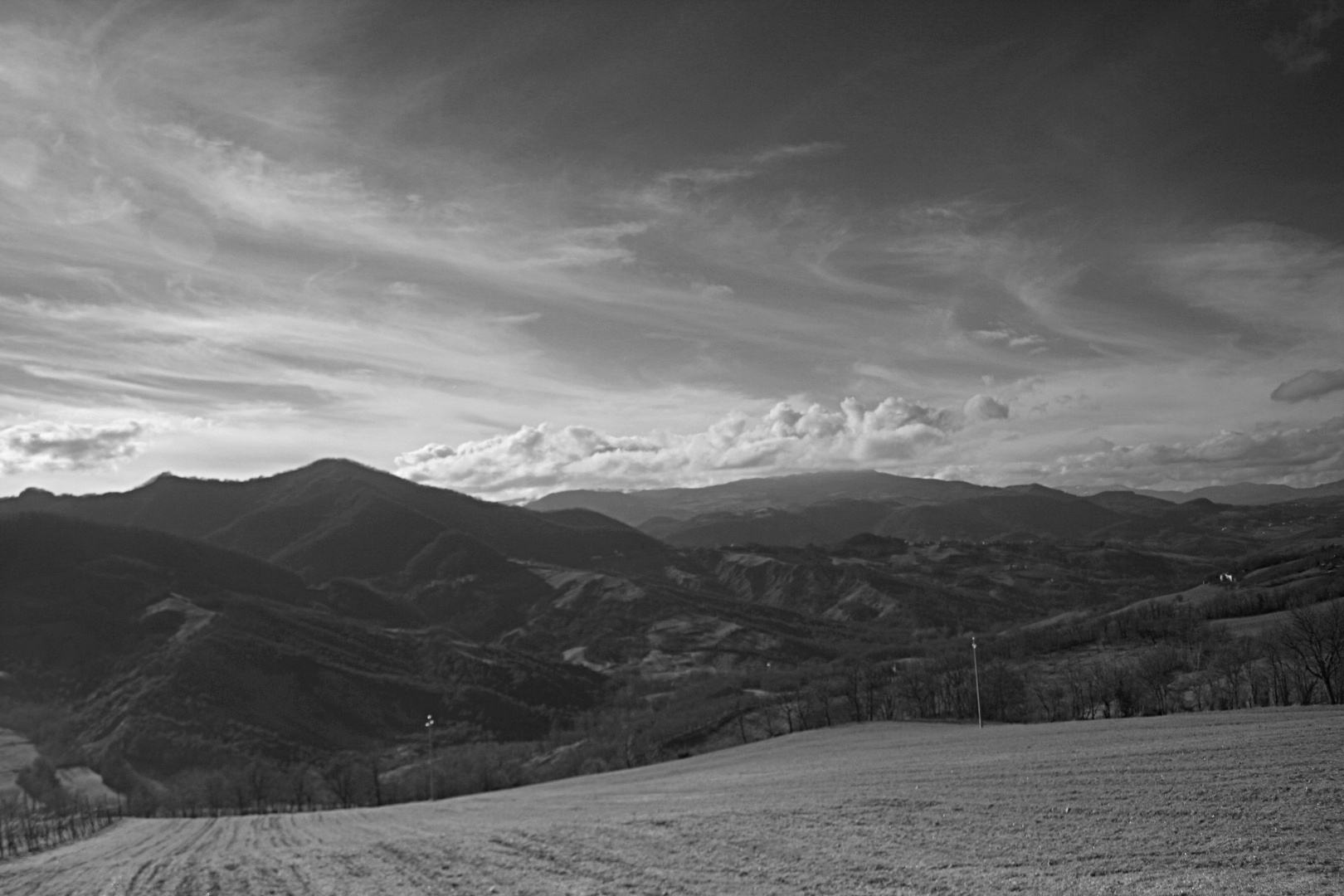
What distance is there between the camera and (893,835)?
1462 inches

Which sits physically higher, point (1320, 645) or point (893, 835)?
point (893, 835)

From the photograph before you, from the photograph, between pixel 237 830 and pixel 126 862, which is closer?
pixel 126 862

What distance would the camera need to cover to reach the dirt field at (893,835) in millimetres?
29594

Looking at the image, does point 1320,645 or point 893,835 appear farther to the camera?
point 1320,645

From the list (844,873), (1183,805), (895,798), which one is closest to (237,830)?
(895,798)

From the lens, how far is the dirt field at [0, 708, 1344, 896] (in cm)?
2959

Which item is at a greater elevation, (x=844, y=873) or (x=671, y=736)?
(x=844, y=873)

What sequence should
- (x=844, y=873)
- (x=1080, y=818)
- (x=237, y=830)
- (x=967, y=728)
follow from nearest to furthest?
1. (x=844, y=873)
2. (x=1080, y=818)
3. (x=237, y=830)
4. (x=967, y=728)

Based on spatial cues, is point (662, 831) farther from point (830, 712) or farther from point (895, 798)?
point (830, 712)

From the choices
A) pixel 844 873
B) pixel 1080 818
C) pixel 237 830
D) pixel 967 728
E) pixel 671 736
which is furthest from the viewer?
pixel 671 736

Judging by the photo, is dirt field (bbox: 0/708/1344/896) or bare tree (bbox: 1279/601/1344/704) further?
bare tree (bbox: 1279/601/1344/704)

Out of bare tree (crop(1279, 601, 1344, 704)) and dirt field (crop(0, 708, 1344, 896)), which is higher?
dirt field (crop(0, 708, 1344, 896))

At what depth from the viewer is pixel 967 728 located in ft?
336

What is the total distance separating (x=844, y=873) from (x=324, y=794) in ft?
574
